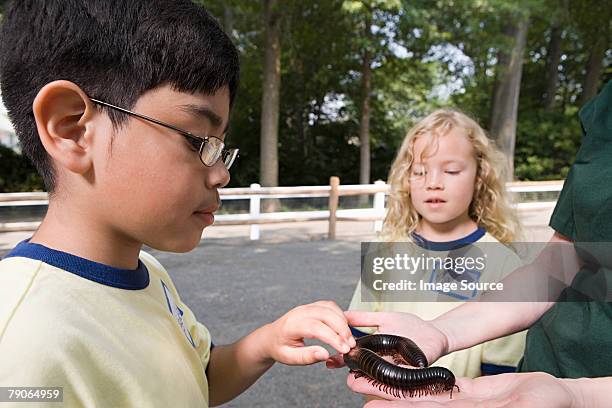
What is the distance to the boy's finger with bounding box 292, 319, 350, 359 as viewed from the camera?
130 cm

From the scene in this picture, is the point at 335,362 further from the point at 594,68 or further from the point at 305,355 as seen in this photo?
the point at 594,68

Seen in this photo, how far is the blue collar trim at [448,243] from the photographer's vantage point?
2.27 meters

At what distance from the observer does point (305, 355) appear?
136cm

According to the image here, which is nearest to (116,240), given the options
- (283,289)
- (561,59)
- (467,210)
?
(467,210)

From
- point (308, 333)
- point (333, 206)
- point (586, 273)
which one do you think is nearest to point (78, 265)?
point (308, 333)

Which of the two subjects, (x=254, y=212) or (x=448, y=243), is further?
(x=254, y=212)

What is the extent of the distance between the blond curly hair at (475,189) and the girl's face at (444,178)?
0.14ft

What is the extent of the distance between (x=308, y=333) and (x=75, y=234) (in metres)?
→ 0.63

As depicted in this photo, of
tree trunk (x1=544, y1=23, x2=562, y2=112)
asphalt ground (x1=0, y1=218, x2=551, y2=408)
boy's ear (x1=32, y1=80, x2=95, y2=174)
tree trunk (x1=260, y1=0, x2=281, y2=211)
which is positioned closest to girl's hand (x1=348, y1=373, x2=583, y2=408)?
boy's ear (x1=32, y1=80, x2=95, y2=174)

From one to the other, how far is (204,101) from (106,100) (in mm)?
204

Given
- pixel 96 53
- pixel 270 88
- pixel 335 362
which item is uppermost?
pixel 270 88

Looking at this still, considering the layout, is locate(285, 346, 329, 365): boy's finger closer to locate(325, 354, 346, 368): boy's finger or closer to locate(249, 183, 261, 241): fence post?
locate(325, 354, 346, 368): boy's finger

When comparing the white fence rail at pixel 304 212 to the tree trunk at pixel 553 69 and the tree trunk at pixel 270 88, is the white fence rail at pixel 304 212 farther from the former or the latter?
the tree trunk at pixel 553 69

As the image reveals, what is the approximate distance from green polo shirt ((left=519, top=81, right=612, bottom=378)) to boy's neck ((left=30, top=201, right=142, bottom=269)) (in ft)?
3.77
